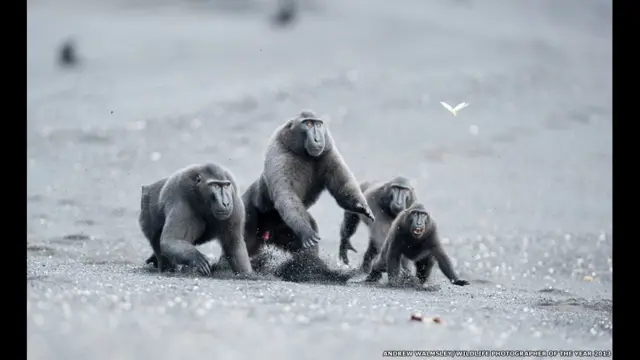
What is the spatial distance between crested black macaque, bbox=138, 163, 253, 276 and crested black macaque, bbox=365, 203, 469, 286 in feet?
3.54

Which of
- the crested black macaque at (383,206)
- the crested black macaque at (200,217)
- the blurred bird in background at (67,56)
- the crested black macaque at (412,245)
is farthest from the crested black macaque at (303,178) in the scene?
the blurred bird in background at (67,56)

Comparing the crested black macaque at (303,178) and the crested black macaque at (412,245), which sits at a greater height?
the crested black macaque at (303,178)

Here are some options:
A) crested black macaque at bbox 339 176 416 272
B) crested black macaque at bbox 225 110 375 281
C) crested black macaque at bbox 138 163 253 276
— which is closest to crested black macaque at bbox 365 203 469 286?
crested black macaque at bbox 225 110 375 281

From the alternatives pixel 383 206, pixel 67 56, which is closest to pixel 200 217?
pixel 383 206

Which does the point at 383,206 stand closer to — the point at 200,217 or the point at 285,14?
the point at 200,217

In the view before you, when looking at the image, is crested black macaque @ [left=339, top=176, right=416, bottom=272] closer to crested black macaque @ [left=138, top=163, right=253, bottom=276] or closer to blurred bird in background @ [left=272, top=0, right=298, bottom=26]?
crested black macaque @ [left=138, top=163, right=253, bottom=276]

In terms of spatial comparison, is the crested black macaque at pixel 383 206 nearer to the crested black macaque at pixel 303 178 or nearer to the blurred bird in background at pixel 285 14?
the crested black macaque at pixel 303 178

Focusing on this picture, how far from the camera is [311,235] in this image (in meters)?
8.28

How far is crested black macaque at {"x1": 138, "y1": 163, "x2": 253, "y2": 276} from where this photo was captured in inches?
314

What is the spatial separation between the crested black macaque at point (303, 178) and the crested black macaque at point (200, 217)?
375 mm

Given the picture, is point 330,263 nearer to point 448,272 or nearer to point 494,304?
point 448,272

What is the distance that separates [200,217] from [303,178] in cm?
90

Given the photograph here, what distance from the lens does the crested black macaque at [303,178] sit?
8.49 metres
